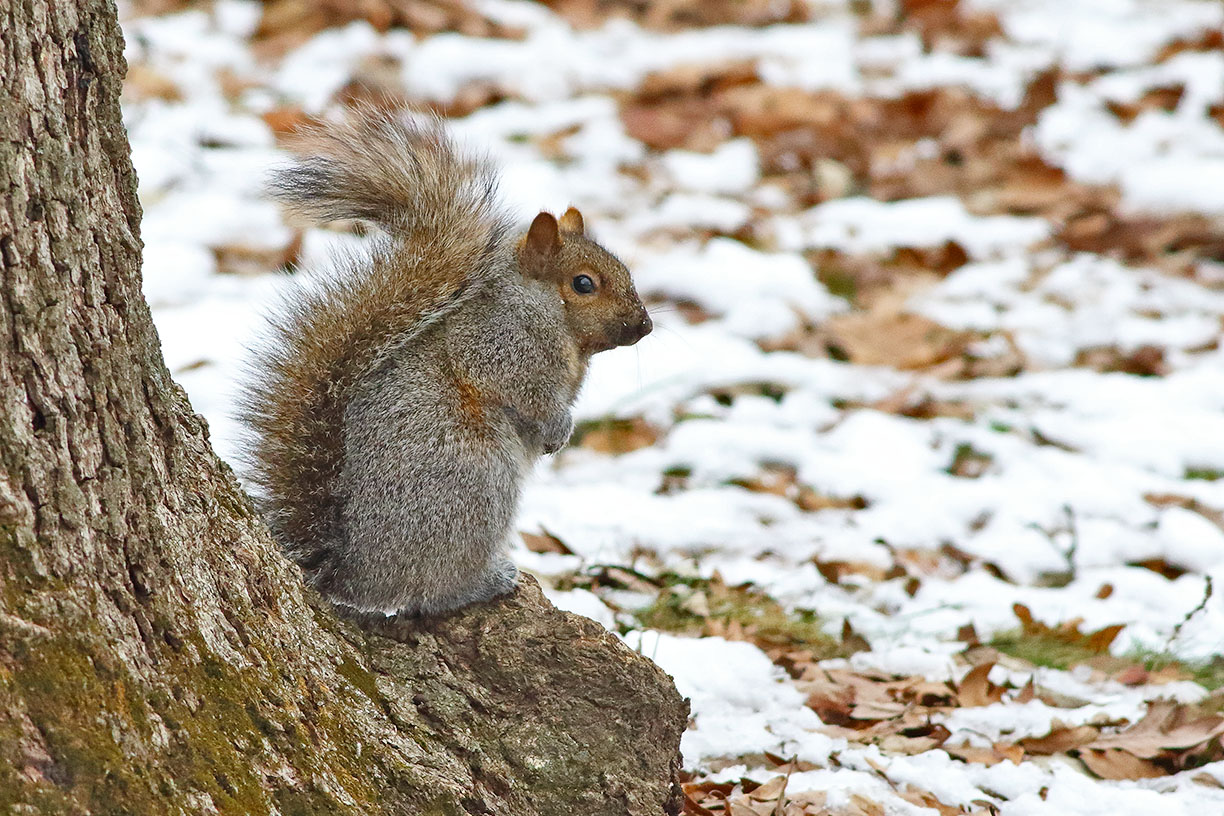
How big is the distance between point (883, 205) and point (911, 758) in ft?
10.5

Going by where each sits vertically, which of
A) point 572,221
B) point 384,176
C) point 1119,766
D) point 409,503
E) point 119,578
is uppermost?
point 384,176

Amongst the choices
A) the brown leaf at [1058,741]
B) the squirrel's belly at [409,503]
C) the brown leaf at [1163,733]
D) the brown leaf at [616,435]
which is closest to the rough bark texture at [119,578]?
the squirrel's belly at [409,503]

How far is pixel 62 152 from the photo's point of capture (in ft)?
4.50

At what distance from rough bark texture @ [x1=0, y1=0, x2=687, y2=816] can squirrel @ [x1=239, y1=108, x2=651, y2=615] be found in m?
0.16

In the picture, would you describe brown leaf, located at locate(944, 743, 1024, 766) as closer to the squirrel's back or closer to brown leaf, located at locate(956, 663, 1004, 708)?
brown leaf, located at locate(956, 663, 1004, 708)

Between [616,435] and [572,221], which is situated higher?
[572,221]

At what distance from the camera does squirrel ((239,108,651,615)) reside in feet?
6.35

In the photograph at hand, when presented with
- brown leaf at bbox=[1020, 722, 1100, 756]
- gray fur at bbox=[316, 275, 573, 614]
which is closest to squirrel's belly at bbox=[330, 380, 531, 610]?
gray fur at bbox=[316, 275, 573, 614]

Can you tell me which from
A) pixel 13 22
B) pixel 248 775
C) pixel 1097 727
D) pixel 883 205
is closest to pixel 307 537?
pixel 248 775

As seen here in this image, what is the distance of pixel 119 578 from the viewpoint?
1.45 m

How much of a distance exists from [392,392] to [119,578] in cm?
60

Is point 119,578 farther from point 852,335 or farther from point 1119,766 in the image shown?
point 852,335

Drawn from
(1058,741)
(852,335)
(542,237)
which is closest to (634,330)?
(542,237)

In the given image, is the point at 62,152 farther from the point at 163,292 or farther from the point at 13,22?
the point at 163,292
